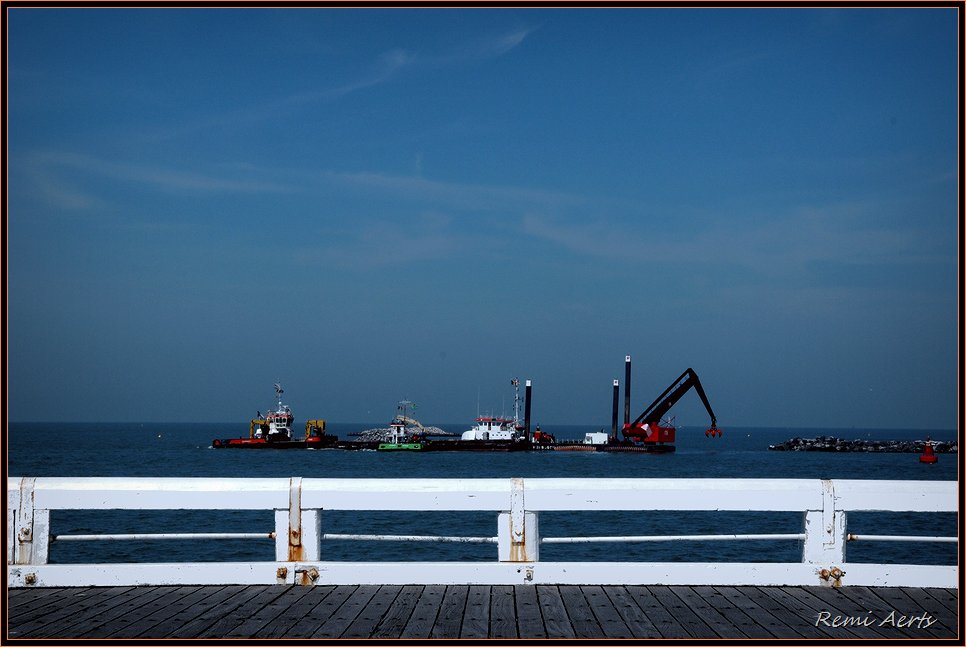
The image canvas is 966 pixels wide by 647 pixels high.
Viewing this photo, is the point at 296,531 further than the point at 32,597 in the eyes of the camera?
Yes

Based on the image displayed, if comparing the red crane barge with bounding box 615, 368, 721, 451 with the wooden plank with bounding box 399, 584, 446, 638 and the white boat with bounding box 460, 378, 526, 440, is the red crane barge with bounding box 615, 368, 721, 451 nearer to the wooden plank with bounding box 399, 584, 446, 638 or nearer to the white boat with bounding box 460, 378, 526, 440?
the white boat with bounding box 460, 378, 526, 440

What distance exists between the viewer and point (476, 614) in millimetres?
6484

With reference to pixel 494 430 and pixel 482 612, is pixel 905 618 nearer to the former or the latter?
pixel 482 612

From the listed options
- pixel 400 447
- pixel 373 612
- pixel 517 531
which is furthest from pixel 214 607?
pixel 400 447

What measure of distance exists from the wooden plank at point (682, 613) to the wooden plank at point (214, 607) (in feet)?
9.96

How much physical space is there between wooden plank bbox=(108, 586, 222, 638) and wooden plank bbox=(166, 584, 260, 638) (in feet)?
0.21

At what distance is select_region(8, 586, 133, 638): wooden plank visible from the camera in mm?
5965

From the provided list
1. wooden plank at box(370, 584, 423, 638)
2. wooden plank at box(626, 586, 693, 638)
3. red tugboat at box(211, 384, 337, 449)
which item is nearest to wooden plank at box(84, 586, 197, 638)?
wooden plank at box(370, 584, 423, 638)

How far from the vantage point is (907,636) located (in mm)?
5922

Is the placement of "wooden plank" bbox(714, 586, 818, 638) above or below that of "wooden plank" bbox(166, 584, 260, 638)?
above

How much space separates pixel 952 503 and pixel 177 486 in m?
6.20

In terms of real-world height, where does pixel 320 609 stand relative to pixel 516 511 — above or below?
below

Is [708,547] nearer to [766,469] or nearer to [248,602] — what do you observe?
[248,602]

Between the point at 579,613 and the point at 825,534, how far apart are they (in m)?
2.33
